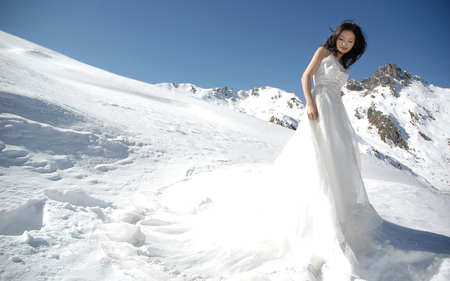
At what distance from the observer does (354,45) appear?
95.3 inches

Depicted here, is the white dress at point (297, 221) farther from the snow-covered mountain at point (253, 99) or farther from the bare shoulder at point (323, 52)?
the snow-covered mountain at point (253, 99)

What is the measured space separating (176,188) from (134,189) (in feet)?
2.10

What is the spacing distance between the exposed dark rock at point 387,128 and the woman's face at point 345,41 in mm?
133310

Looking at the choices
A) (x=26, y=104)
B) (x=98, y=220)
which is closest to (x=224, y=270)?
(x=98, y=220)

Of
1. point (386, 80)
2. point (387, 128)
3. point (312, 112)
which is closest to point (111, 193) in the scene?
point (312, 112)

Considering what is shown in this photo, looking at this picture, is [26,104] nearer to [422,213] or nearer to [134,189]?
[134,189]

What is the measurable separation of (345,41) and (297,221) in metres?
1.91

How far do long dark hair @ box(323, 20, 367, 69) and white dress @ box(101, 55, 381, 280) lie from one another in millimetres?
167

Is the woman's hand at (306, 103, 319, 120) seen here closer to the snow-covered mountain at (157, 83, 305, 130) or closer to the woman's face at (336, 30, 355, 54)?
the woman's face at (336, 30, 355, 54)

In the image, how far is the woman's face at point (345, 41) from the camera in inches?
90.2

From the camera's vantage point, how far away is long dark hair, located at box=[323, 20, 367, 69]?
230cm

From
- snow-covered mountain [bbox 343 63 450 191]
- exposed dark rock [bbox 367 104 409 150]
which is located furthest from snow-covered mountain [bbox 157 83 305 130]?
exposed dark rock [bbox 367 104 409 150]

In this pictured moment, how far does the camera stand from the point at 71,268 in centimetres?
155

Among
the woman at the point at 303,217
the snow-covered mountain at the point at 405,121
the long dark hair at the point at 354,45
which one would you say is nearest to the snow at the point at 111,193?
the woman at the point at 303,217
